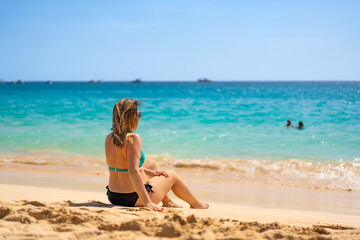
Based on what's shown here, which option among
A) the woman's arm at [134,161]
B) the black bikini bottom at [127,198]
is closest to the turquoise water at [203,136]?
the black bikini bottom at [127,198]

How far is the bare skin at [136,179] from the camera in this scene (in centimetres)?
372

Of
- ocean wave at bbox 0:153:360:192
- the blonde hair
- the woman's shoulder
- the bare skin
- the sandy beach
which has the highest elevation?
the blonde hair

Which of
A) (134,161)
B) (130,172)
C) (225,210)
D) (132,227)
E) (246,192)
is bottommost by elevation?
A: (246,192)

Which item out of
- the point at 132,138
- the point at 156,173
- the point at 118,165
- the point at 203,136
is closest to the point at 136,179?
the point at 118,165

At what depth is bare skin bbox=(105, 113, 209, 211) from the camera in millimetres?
3719

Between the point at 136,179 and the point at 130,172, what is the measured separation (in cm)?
9

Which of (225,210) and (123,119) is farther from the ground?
(123,119)

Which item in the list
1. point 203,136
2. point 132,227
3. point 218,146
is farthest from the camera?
point 203,136

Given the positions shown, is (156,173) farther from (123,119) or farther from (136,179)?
(123,119)

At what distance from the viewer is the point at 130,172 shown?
147 inches

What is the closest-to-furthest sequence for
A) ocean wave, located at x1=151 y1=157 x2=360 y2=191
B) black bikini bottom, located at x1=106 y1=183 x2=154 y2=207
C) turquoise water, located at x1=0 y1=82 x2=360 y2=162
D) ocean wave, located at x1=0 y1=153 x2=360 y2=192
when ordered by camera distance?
black bikini bottom, located at x1=106 y1=183 x2=154 y2=207, ocean wave, located at x1=151 y1=157 x2=360 y2=191, ocean wave, located at x1=0 y1=153 x2=360 y2=192, turquoise water, located at x1=0 y1=82 x2=360 y2=162

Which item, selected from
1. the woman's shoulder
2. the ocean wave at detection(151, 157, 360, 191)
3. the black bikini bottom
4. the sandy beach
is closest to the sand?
the sandy beach

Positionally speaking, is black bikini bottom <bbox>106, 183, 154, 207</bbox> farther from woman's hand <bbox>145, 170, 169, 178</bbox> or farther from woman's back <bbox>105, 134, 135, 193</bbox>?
woman's hand <bbox>145, 170, 169, 178</bbox>

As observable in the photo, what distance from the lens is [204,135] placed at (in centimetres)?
1305
